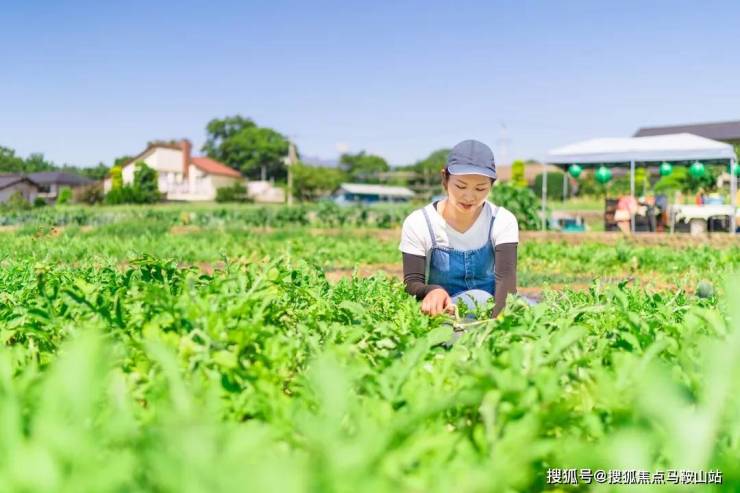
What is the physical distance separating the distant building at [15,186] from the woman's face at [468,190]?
53.1 m

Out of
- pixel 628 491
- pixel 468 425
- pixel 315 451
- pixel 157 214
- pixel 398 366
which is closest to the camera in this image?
pixel 315 451

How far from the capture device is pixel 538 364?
1086 mm

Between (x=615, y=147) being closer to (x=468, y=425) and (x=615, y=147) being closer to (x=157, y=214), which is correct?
(x=157, y=214)

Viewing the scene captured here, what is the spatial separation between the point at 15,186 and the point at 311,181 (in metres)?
34.0

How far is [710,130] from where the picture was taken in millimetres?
57312

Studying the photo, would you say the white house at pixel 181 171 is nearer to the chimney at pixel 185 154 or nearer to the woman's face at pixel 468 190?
the chimney at pixel 185 154

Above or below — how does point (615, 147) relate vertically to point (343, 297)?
above

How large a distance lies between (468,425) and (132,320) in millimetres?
728

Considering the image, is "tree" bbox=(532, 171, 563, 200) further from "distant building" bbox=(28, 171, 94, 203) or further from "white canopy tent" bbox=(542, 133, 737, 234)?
"distant building" bbox=(28, 171, 94, 203)

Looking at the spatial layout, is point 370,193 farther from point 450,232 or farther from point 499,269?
point 499,269

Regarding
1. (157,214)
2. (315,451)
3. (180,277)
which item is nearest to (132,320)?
(180,277)

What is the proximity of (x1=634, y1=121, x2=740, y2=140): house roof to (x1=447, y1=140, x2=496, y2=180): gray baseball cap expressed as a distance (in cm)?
5742

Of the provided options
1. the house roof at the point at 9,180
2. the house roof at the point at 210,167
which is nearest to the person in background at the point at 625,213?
the house roof at the point at 9,180

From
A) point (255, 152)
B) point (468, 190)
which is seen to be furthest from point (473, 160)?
point (255, 152)
